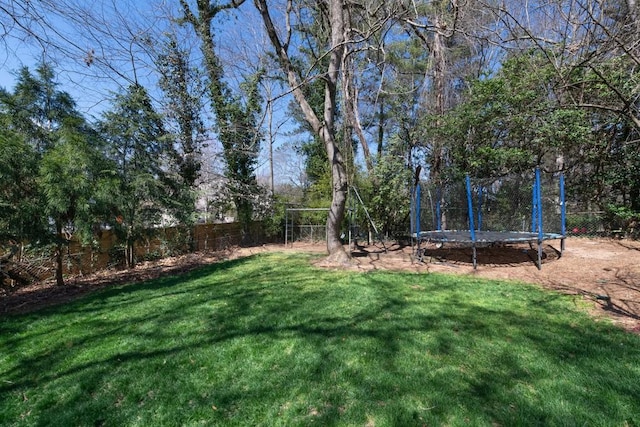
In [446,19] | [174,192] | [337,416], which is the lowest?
[337,416]

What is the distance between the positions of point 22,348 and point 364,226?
32.7ft

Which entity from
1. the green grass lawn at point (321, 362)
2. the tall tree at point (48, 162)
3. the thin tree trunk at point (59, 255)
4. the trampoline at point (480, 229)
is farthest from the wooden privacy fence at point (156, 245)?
the trampoline at point (480, 229)

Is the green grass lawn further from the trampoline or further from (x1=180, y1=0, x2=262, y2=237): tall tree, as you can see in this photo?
(x1=180, y1=0, x2=262, y2=237): tall tree

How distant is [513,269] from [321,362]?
18.7 feet

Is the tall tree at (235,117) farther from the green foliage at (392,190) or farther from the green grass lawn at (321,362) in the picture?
the green grass lawn at (321,362)

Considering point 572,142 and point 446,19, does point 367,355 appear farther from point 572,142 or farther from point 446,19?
point 572,142

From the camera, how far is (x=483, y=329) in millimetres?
3717

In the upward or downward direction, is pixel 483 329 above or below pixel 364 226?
below

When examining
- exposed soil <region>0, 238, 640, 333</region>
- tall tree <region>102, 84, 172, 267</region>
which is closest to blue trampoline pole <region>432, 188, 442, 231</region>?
exposed soil <region>0, 238, 640, 333</region>

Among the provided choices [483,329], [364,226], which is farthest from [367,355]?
[364,226]

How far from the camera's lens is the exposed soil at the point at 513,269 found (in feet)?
16.4

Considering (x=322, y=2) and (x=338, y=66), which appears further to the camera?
(x=322, y=2)

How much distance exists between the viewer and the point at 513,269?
712 centimetres

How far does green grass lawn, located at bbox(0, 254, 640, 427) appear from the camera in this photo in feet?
7.56
